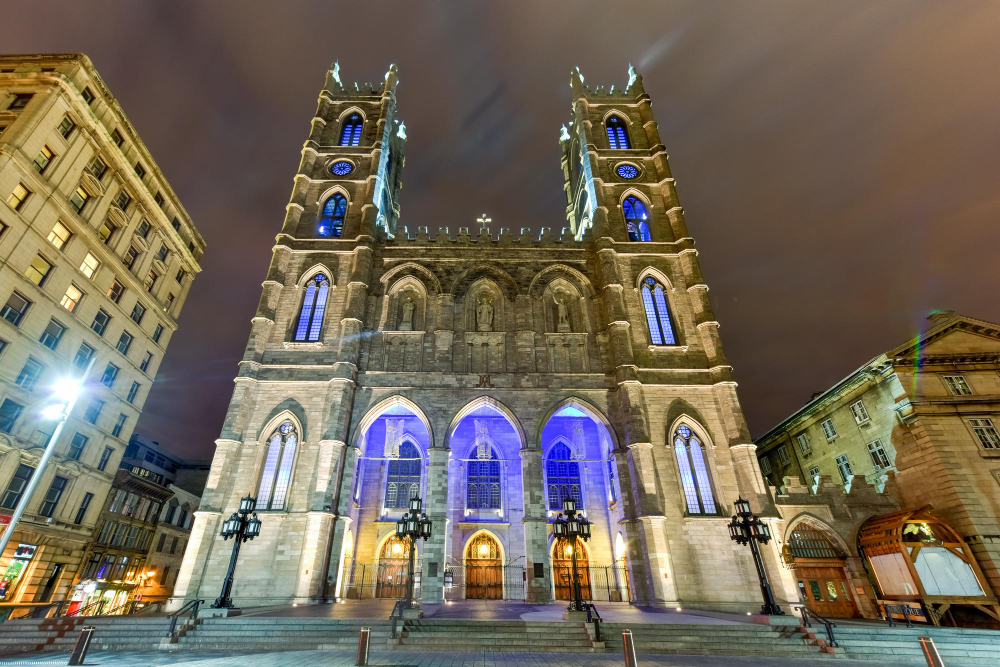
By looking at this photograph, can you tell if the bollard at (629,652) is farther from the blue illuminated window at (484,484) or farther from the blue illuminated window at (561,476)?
the blue illuminated window at (561,476)

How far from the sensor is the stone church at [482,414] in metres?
20.4

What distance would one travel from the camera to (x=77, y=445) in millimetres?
26156

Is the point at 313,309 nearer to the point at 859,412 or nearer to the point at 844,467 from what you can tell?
the point at 859,412

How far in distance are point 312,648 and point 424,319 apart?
16.6 meters

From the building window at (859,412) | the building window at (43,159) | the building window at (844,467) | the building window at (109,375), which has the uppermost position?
the building window at (43,159)

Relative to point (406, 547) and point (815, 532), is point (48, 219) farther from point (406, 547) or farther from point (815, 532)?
point (815, 532)

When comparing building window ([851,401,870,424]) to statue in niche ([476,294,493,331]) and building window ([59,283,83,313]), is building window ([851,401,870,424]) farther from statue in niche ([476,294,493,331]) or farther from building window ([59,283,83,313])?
building window ([59,283,83,313])

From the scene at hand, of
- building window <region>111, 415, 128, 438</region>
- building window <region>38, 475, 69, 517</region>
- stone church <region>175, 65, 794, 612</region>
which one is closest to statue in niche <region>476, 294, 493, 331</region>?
stone church <region>175, 65, 794, 612</region>

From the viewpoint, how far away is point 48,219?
942 inches

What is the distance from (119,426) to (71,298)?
8.58 metres

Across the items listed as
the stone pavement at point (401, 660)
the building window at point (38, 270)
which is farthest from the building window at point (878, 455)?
the building window at point (38, 270)

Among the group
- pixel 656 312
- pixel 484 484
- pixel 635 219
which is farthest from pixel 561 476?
pixel 635 219

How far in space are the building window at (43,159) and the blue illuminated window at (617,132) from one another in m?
33.8

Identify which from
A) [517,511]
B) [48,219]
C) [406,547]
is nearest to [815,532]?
[517,511]
